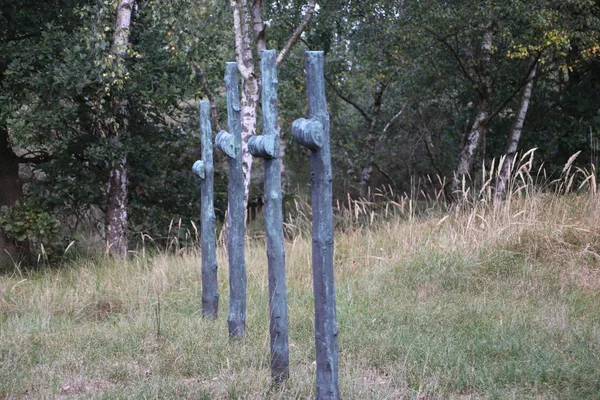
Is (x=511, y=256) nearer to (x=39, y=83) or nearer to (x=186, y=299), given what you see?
(x=186, y=299)

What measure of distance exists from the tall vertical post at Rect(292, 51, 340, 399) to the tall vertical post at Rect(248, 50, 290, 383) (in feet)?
1.69

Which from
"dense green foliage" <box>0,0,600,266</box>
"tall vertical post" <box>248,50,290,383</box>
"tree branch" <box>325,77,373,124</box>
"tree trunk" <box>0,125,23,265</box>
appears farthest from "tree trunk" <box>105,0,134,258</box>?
"tree branch" <box>325,77,373,124</box>

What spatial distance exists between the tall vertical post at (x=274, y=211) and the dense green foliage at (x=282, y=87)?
14.6 feet

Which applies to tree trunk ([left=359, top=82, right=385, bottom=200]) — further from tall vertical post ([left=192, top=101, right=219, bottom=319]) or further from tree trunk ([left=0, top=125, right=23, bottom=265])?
tall vertical post ([left=192, top=101, right=219, bottom=319])

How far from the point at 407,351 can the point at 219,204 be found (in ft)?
27.0

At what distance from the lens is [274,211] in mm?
4352

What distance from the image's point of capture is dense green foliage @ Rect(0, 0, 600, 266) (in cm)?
950

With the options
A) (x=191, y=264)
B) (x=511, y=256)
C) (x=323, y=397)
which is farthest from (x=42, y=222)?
(x=323, y=397)

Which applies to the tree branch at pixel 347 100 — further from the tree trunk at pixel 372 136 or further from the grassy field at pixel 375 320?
the grassy field at pixel 375 320

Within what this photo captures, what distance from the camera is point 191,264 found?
8.38 meters

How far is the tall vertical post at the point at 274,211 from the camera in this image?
426cm

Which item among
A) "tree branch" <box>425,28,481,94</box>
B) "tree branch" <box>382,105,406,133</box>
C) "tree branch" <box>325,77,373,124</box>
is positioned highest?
"tree branch" <box>425,28,481,94</box>

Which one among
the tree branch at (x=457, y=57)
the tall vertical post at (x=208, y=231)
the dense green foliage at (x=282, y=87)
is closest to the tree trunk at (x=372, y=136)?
the dense green foliage at (x=282, y=87)

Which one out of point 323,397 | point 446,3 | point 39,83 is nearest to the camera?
point 323,397
